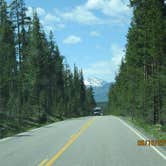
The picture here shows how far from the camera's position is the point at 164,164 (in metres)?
13.8

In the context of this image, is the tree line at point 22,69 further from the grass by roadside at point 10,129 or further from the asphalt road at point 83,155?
the asphalt road at point 83,155

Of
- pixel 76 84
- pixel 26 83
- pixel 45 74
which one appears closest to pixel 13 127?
pixel 26 83

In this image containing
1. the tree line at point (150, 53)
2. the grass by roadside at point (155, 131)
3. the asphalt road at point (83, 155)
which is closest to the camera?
the asphalt road at point (83, 155)

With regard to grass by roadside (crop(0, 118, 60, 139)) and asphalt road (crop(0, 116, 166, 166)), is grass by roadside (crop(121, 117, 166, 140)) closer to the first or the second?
asphalt road (crop(0, 116, 166, 166))

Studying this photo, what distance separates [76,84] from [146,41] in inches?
3639

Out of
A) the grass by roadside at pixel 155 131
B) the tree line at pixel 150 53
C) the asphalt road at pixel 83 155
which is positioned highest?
the tree line at pixel 150 53

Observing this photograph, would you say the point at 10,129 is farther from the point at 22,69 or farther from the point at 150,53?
the point at 22,69

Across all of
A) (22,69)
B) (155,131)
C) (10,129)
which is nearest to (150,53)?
(155,131)

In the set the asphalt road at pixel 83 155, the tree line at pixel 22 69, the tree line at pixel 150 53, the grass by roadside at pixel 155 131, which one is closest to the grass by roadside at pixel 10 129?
the tree line at pixel 22 69

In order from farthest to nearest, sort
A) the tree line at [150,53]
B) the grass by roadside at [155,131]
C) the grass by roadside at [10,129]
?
the tree line at [150,53]
the grass by roadside at [10,129]
the grass by roadside at [155,131]

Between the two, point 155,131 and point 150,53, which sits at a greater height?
point 150,53

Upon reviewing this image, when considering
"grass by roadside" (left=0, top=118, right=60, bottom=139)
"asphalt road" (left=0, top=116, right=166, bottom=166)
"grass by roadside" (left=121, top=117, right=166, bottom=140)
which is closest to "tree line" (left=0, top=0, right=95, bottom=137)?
"grass by roadside" (left=0, top=118, right=60, bottom=139)

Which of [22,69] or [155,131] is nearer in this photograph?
[155,131]

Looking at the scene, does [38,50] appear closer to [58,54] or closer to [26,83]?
[26,83]
